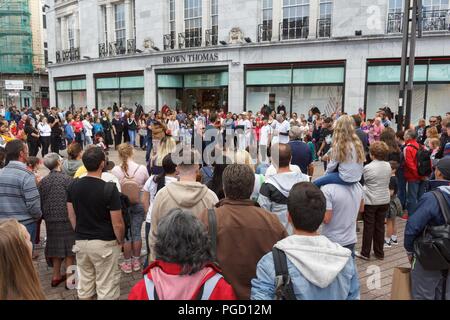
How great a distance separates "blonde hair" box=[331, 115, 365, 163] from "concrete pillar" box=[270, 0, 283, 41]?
1855 centimetres

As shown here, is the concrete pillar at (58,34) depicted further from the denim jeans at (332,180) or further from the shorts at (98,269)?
the denim jeans at (332,180)

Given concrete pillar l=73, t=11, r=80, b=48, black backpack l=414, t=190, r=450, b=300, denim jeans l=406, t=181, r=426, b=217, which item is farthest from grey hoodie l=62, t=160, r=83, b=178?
concrete pillar l=73, t=11, r=80, b=48

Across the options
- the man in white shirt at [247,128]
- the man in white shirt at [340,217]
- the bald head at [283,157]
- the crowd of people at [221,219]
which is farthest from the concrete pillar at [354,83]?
the bald head at [283,157]

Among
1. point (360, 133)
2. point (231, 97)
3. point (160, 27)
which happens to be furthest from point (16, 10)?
point (360, 133)

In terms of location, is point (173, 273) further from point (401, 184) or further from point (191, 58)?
point (191, 58)

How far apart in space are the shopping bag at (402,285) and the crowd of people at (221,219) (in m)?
0.27

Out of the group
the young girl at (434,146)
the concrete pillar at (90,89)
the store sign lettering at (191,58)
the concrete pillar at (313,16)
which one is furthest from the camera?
the concrete pillar at (90,89)

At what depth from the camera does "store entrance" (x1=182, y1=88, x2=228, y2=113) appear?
82.8 feet

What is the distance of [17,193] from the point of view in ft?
15.3

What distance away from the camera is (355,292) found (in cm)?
A: 236

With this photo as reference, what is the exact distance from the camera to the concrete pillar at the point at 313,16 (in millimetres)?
20578

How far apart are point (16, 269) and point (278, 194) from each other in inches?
102

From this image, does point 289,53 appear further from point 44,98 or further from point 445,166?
point 44,98

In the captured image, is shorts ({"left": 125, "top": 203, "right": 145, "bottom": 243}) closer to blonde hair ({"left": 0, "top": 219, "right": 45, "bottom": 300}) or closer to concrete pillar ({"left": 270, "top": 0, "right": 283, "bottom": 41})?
blonde hair ({"left": 0, "top": 219, "right": 45, "bottom": 300})
